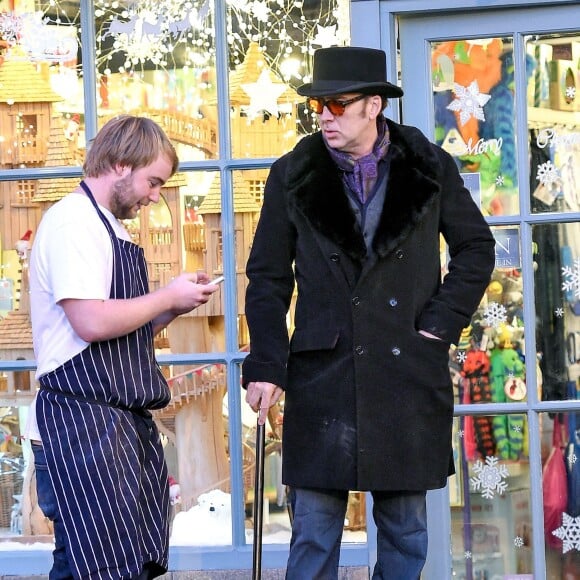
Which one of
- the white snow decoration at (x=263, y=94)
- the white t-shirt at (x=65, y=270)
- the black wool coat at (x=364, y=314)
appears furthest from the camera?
the white snow decoration at (x=263, y=94)

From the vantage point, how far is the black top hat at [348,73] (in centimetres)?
344

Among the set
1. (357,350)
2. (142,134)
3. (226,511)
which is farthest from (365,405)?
(226,511)

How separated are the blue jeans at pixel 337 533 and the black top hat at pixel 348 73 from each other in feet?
3.76

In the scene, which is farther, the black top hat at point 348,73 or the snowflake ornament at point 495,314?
the snowflake ornament at point 495,314

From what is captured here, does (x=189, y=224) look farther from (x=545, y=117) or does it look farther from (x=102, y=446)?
(x=102, y=446)

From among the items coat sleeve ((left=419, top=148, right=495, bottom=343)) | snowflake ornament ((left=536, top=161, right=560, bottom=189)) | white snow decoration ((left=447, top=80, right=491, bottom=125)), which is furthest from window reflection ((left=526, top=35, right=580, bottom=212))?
coat sleeve ((left=419, top=148, right=495, bottom=343))

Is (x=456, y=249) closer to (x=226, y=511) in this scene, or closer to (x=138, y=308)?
(x=138, y=308)

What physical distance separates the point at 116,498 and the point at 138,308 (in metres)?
0.49

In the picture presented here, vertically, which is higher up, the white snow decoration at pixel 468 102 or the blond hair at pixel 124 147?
the white snow decoration at pixel 468 102

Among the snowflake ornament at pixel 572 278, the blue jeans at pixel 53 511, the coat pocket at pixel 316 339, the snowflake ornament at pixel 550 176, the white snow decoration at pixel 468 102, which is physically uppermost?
the white snow decoration at pixel 468 102

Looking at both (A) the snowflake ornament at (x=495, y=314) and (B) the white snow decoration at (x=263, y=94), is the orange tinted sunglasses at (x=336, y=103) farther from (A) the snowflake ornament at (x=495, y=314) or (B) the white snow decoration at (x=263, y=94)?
(A) the snowflake ornament at (x=495, y=314)

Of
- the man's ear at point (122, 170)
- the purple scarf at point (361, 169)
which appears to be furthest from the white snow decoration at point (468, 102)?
the man's ear at point (122, 170)

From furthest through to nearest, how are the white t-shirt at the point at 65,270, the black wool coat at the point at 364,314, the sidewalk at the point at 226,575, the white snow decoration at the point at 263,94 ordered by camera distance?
the white snow decoration at the point at 263,94 → the sidewalk at the point at 226,575 → the black wool coat at the point at 364,314 → the white t-shirt at the point at 65,270

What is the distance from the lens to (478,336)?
4.53 m
